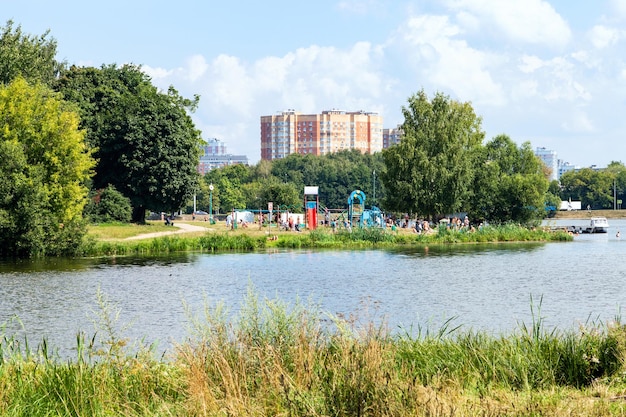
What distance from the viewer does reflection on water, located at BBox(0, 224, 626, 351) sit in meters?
19.5

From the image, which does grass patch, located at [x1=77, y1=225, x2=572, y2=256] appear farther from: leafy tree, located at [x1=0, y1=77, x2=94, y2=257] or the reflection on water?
the reflection on water

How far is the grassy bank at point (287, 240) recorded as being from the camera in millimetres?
44438

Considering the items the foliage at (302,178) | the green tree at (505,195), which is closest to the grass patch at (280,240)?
the green tree at (505,195)

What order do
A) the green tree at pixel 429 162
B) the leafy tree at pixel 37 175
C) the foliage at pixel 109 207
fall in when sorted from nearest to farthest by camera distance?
the leafy tree at pixel 37 175 → the foliage at pixel 109 207 → the green tree at pixel 429 162

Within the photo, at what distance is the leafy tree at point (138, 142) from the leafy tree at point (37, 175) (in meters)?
16.2

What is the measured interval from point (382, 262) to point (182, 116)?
96.9 ft

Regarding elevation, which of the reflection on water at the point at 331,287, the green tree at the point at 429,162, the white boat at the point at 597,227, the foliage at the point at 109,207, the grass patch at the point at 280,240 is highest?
the green tree at the point at 429,162

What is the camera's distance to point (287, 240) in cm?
5103

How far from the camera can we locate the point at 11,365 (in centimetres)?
1041

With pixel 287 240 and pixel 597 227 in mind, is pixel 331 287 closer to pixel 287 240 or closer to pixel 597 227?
pixel 287 240

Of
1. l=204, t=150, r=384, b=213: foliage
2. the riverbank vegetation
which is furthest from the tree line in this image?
l=204, t=150, r=384, b=213: foliage

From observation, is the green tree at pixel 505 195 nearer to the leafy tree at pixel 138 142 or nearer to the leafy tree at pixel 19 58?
the leafy tree at pixel 138 142

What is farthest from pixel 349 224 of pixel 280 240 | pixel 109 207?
pixel 109 207

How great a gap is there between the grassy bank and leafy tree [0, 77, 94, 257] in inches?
79.4
